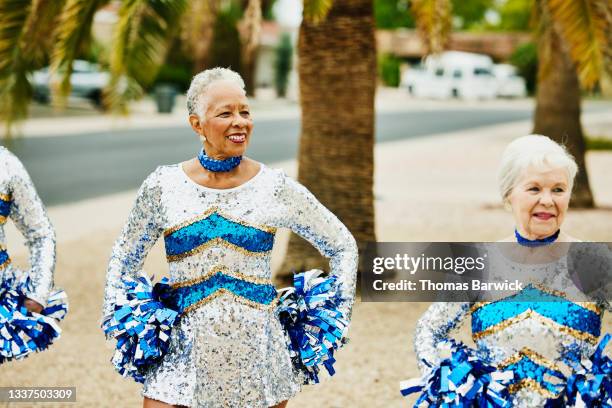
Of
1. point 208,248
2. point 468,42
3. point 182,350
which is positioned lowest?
point 468,42

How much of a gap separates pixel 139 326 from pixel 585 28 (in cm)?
437

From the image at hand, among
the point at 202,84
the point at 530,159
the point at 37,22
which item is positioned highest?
the point at 202,84

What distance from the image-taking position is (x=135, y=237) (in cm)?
345

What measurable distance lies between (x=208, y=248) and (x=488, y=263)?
0.86 metres

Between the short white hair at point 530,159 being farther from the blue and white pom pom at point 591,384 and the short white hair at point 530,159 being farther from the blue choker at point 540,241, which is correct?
the blue and white pom pom at point 591,384

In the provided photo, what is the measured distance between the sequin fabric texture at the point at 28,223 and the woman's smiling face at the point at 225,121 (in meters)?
1.00

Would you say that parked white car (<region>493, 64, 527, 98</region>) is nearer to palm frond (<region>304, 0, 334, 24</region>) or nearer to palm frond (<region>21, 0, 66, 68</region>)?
palm frond (<region>21, 0, 66, 68</region>)

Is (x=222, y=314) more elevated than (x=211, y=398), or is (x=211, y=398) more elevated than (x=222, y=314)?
(x=222, y=314)

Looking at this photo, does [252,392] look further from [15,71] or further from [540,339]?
[15,71]

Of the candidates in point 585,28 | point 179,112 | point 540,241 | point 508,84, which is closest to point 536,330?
point 540,241

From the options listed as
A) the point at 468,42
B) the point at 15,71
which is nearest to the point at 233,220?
the point at 15,71


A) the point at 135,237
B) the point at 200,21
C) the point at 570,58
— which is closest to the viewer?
the point at 135,237

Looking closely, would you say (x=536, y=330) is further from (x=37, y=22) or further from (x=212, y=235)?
(x=37, y=22)

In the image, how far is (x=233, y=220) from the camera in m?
3.37
